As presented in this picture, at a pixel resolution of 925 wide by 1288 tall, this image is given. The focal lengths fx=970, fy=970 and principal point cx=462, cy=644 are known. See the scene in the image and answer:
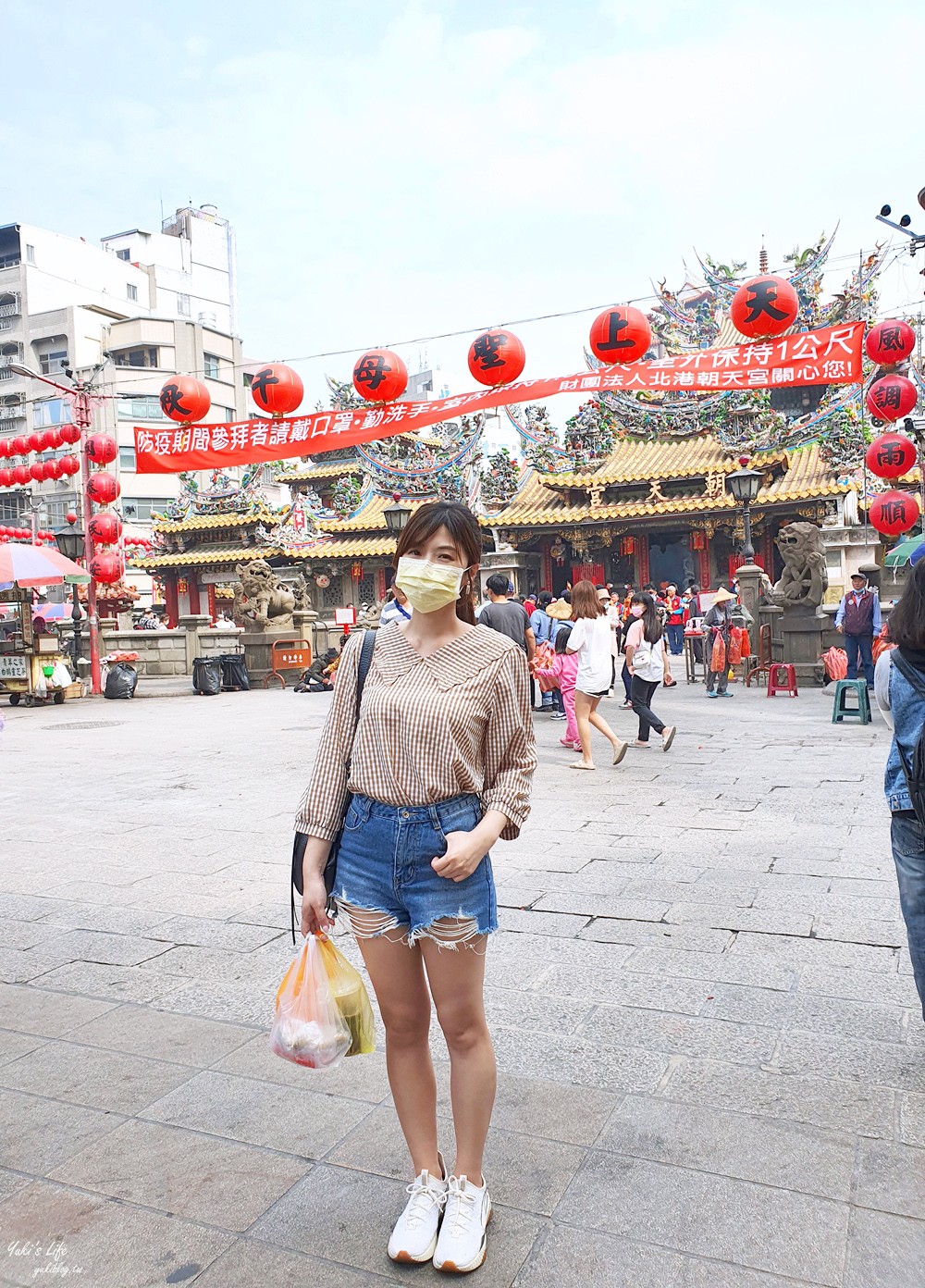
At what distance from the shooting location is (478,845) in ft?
6.45

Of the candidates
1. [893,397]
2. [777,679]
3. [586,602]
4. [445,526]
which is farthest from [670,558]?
[445,526]

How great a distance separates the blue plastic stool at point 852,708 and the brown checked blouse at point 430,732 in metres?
8.73

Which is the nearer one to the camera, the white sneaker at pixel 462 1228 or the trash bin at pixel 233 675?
the white sneaker at pixel 462 1228

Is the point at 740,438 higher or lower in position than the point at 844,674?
higher

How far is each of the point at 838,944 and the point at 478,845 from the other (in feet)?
7.89

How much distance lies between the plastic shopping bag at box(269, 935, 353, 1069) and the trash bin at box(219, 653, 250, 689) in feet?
52.8

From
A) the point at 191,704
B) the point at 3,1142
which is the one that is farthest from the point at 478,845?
the point at 191,704

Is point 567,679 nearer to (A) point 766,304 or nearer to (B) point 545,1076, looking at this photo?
(A) point 766,304

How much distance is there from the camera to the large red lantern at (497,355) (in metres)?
12.1

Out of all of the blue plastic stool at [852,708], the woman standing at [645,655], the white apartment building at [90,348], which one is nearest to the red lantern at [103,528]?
the woman standing at [645,655]

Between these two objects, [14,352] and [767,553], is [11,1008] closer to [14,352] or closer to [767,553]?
[767,553]

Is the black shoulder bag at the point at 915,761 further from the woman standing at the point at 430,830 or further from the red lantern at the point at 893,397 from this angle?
the red lantern at the point at 893,397

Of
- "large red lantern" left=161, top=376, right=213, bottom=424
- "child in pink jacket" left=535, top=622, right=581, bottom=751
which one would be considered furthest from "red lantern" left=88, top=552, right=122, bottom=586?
"child in pink jacket" left=535, top=622, right=581, bottom=751

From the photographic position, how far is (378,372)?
508 inches
